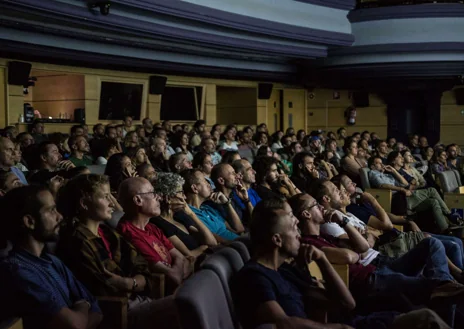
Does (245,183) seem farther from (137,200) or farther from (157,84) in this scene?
(157,84)

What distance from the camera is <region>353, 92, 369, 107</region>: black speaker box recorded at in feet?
43.5

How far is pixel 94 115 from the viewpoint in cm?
912

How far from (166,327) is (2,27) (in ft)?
19.3

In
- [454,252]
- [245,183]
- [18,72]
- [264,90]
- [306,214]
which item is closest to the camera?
[306,214]

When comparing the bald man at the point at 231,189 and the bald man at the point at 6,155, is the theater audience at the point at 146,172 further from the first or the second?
the bald man at the point at 6,155

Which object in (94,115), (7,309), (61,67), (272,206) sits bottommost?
(7,309)

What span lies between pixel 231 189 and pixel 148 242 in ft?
4.36

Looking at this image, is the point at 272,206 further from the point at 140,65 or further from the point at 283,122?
the point at 283,122

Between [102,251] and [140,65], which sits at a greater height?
[140,65]

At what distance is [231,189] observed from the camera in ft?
12.5

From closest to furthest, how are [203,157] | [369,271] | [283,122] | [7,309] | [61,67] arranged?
[7,309], [369,271], [203,157], [61,67], [283,122]

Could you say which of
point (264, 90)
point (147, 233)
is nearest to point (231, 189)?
point (147, 233)

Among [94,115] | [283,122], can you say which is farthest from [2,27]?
[283,122]

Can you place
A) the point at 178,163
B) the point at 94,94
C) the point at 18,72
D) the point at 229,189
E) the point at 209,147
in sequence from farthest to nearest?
the point at 94,94
the point at 18,72
the point at 209,147
the point at 178,163
the point at 229,189
